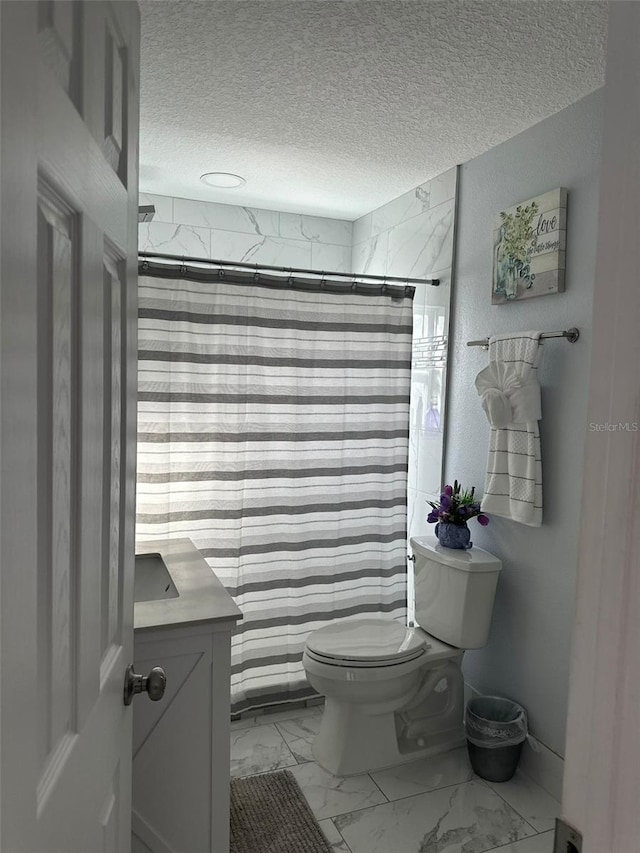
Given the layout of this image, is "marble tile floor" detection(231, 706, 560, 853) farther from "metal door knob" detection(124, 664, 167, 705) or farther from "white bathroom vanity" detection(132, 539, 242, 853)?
"metal door knob" detection(124, 664, 167, 705)

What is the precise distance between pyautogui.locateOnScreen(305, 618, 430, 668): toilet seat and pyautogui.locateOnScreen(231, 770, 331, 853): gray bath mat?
47cm

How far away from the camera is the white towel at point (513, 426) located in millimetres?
2225

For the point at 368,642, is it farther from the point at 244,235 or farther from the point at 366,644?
the point at 244,235

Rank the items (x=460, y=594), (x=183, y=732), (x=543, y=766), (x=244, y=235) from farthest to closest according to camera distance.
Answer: (x=244, y=235) → (x=460, y=594) → (x=543, y=766) → (x=183, y=732)

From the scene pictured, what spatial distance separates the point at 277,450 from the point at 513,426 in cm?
101

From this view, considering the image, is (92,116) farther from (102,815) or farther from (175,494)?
(175,494)

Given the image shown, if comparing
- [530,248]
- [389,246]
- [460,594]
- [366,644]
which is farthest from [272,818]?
[389,246]

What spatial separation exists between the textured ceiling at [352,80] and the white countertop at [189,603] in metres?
1.56

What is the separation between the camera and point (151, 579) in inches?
81.4

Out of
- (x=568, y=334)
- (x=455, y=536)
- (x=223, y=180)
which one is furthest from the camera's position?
(x=223, y=180)

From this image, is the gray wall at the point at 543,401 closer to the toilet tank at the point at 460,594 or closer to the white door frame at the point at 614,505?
the toilet tank at the point at 460,594

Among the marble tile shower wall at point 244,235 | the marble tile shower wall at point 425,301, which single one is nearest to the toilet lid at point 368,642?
the marble tile shower wall at point 425,301

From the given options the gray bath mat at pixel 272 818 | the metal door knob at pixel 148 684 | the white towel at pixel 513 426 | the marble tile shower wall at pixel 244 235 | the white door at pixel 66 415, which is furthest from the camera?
the marble tile shower wall at pixel 244 235

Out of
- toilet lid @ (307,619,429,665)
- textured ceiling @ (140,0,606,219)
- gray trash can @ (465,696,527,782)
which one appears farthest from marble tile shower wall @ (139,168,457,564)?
gray trash can @ (465,696,527,782)
